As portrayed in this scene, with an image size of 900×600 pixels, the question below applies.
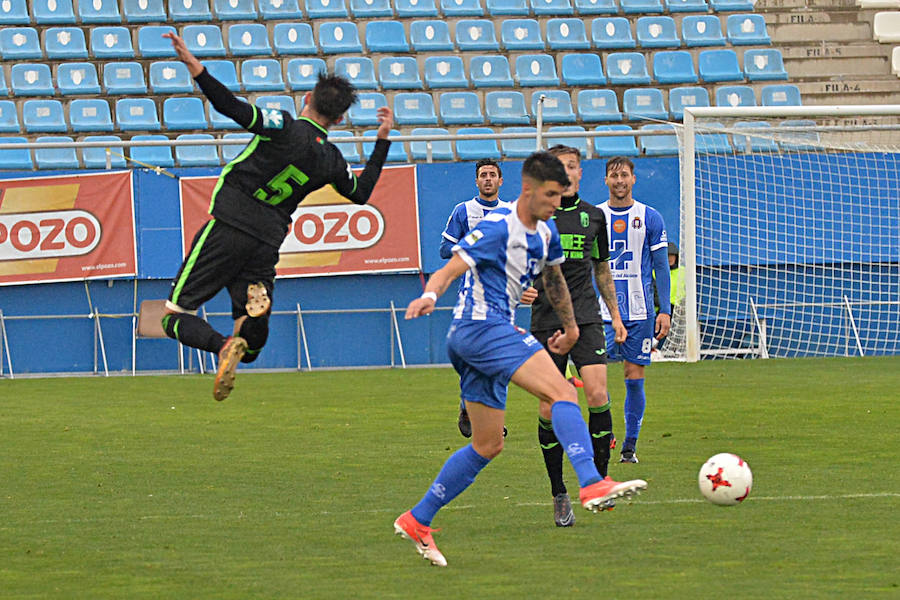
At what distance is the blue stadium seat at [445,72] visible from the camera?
22.2 metres

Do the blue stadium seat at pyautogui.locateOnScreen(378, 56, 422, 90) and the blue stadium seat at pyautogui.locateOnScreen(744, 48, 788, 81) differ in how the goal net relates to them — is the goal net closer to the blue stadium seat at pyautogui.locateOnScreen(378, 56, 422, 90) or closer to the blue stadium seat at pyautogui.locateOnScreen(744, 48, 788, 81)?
the blue stadium seat at pyautogui.locateOnScreen(744, 48, 788, 81)

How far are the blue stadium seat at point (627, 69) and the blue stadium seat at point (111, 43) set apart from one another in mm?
8127

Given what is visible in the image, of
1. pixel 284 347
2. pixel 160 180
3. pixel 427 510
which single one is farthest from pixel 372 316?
pixel 427 510

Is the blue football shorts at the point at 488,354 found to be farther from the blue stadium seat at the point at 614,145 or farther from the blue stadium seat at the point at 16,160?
the blue stadium seat at the point at 16,160

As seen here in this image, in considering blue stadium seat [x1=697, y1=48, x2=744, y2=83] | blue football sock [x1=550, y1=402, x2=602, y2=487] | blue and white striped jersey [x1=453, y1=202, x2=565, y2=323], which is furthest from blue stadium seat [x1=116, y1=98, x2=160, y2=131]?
blue football sock [x1=550, y1=402, x2=602, y2=487]

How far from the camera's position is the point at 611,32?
2320cm

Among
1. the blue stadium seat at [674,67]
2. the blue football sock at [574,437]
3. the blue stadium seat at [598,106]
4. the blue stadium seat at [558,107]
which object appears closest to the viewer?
the blue football sock at [574,437]

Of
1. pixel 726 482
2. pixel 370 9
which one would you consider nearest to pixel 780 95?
pixel 370 9

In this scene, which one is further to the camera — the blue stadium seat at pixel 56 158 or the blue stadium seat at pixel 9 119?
the blue stadium seat at pixel 9 119

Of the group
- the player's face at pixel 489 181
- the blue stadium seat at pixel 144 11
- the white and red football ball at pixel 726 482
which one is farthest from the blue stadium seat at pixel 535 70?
the white and red football ball at pixel 726 482

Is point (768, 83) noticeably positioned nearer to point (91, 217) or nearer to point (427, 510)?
point (91, 217)

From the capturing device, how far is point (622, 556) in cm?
639

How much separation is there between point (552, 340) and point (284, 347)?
12.7 m

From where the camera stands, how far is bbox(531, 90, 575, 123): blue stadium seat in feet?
70.0
